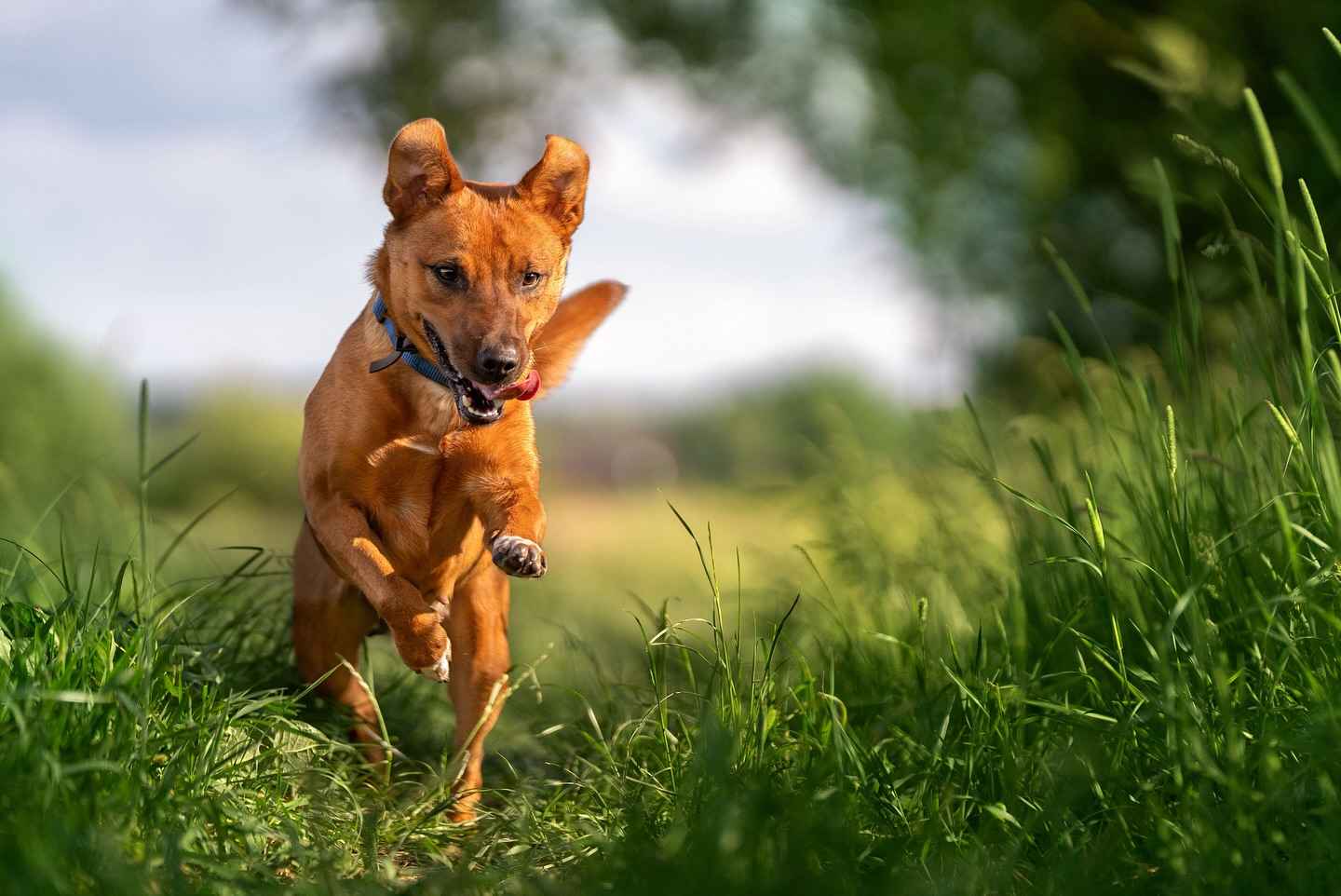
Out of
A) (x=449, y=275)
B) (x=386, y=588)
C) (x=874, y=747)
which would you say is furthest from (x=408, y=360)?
(x=874, y=747)

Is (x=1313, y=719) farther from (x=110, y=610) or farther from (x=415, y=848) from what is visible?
(x=110, y=610)

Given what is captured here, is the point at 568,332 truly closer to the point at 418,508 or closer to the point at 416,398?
the point at 416,398

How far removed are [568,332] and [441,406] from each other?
496 millimetres

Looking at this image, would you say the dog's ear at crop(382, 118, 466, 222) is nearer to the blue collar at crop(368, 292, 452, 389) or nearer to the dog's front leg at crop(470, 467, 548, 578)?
the blue collar at crop(368, 292, 452, 389)

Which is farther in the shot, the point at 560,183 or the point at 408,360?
the point at 560,183

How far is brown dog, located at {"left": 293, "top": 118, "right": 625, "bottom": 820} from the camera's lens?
8.42ft

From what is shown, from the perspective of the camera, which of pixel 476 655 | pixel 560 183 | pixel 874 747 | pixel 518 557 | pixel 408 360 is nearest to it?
pixel 874 747

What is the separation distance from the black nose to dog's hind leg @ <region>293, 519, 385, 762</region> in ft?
2.75

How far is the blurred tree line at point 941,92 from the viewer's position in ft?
23.4

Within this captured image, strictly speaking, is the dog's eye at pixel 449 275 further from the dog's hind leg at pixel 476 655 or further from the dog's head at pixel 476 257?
the dog's hind leg at pixel 476 655

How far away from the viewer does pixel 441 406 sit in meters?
2.75

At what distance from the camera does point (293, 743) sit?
8.84ft

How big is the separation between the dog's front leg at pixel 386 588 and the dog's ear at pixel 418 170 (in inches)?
26.8

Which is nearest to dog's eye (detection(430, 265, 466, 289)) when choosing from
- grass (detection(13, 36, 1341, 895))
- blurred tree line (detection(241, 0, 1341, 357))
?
grass (detection(13, 36, 1341, 895))
